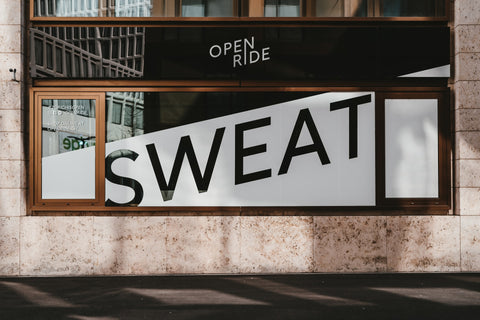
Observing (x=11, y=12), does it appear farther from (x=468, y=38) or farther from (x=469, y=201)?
(x=469, y=201)

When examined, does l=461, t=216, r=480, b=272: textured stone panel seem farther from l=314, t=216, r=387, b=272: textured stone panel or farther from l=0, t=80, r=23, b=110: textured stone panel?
l=0, t=80, r=23, b=110: textured stone panel

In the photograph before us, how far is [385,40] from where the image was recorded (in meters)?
10.3

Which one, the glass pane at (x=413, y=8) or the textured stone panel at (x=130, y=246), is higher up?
the glass pane at (x=413, y=8)

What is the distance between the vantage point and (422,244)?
10.1m

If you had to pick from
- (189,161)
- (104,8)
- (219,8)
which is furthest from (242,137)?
(104,8)

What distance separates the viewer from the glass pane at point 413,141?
1036 cm

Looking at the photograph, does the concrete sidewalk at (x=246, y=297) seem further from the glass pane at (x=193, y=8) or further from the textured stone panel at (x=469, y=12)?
the glass pane at (x=193, y=8)

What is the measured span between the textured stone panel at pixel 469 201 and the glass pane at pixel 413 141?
19.4 inches

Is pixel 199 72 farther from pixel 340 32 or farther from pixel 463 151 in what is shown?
pixel 463 151

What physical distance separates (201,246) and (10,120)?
4397 mm

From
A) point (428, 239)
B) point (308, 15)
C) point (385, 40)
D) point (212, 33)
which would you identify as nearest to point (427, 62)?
point (385, 40)

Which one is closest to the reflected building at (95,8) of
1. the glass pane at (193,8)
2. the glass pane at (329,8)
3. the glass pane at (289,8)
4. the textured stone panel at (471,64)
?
the glass pane at (193,8)

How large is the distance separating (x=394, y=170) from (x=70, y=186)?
6359mm

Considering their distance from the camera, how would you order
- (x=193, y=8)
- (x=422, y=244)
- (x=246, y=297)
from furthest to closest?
(x=193, y=8) → (x=422, y=244) → (x=246, y=297)
